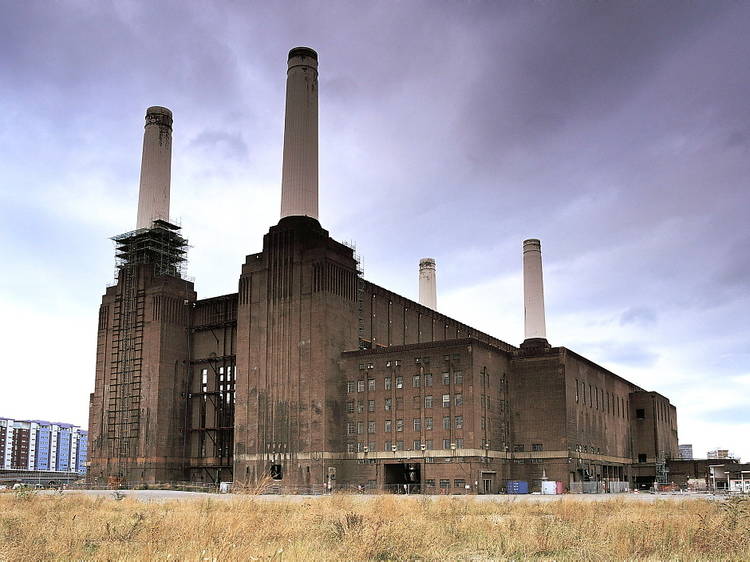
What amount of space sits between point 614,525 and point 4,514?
854 inches

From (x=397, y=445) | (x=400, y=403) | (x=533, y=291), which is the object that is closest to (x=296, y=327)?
(x=400, y=403)

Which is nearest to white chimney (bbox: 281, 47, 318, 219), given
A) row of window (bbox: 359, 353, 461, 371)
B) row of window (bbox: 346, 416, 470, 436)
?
row of window (bbox: 359, 353, 461, 371)

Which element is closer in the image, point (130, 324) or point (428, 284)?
point (130, 324)

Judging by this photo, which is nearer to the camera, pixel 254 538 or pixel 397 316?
pixel 254 538

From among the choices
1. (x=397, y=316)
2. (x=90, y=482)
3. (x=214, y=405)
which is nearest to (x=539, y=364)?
(x=397, y=316)

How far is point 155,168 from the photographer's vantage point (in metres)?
105

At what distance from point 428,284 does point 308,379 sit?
181ft

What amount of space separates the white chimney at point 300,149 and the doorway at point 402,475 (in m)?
29.5

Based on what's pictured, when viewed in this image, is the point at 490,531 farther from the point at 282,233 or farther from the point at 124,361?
the point at 124,361

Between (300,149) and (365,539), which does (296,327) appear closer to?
(300,149)

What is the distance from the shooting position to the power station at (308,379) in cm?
8106

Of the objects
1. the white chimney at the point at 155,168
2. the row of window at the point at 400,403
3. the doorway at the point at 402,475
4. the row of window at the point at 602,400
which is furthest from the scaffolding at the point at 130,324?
the row of window at the point at 602,400

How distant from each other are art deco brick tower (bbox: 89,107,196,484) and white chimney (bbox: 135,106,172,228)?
0.43 ft

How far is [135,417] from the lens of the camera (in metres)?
96.1
